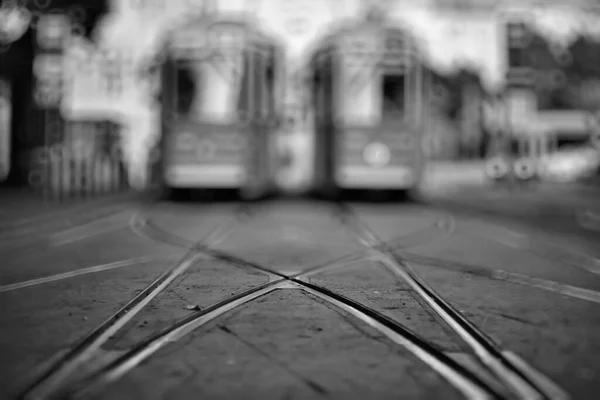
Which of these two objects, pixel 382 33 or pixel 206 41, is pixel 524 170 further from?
pixel 206 41

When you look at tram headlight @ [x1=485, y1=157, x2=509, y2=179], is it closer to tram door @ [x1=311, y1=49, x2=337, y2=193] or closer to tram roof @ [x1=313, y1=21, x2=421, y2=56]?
tram door @ [x1=311, y1=49, x2=337, y2=193]

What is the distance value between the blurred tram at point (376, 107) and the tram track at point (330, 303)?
6.69 m

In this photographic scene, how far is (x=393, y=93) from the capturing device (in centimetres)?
1212

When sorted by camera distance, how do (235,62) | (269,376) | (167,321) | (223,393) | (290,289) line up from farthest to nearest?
(235,62), (290,289), (167,321), (269,376), (223,393)

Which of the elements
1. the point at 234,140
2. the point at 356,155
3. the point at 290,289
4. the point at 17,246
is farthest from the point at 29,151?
the point at 290,289

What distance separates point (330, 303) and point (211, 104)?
26.9 ft

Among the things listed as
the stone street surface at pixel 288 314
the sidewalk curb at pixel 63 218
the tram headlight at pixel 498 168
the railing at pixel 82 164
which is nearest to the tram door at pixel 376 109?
the sidewalk curb at pixel 63 218

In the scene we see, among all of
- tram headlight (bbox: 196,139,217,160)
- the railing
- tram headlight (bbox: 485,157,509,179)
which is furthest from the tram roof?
tram headlight (bbox: 485,157,509,179)

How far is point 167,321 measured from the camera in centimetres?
349

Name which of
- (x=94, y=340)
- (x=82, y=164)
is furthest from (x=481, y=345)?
(x=82, y=164)

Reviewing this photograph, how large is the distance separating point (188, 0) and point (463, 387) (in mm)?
25775

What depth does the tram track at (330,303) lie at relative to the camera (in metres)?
2.47

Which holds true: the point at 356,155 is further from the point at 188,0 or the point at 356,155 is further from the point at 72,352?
the point at 188,0

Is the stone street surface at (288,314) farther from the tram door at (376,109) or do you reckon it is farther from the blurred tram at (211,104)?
the tram door at (376,109)
